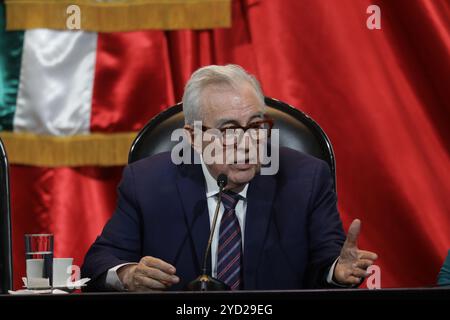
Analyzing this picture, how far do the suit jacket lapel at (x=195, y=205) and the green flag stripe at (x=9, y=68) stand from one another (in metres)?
1.38

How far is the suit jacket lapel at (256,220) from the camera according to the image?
212 centimetres

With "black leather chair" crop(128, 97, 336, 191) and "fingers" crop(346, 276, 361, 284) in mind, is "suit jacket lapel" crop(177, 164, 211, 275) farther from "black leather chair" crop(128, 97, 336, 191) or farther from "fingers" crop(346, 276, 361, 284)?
"fingers" crop(346, 276, 361, 284)

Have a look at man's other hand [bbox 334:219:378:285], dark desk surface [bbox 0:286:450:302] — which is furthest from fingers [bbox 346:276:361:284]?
dark desk surface [bbox 0:286:450:302]

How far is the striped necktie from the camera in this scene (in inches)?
83.6

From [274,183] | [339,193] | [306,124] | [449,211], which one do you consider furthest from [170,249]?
[449,211]

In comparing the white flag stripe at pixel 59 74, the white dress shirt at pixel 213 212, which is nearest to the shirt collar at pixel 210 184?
the white dress shirt at pixel 213 212

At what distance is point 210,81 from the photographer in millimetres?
2205

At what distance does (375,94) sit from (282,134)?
42.4 inches

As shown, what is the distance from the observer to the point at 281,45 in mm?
3357

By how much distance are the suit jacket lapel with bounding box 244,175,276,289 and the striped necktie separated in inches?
0.9

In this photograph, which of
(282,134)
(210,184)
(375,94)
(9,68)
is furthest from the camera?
(9,68)

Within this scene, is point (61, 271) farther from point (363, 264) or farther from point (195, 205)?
point (363, 264)
